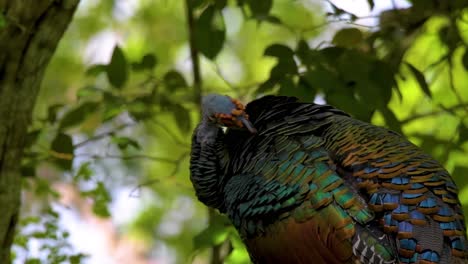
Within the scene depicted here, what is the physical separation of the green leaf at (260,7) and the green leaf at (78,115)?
1040mm

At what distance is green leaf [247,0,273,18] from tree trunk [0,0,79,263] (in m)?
0.88

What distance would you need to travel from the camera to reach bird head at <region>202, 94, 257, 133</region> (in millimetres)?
3434

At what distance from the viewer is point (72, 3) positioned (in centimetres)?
393

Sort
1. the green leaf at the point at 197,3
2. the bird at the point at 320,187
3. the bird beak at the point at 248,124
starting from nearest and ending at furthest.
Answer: the bird at the point at 320,187 → the bird beak at the point at 248,124 → the green leaf at the point at 197,3

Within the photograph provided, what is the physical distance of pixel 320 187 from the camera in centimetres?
312

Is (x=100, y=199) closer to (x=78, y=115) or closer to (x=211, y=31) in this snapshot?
(x=78, y=115)

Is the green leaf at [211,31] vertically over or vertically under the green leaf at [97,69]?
over

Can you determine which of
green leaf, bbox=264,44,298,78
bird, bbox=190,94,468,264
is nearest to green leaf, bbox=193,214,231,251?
bird, bbox=190,94,468,264

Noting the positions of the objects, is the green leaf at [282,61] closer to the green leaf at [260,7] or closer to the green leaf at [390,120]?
the green leaf at [260,7]

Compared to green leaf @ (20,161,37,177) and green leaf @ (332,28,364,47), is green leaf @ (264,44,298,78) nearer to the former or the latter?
green leaf @ (332,28,364,47)

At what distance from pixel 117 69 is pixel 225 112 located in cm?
109

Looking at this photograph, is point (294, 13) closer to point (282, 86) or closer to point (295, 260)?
point (282, 86)

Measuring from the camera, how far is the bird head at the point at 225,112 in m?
3.43

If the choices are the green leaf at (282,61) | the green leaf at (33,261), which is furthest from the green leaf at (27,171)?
the green leaf at (282,61)
